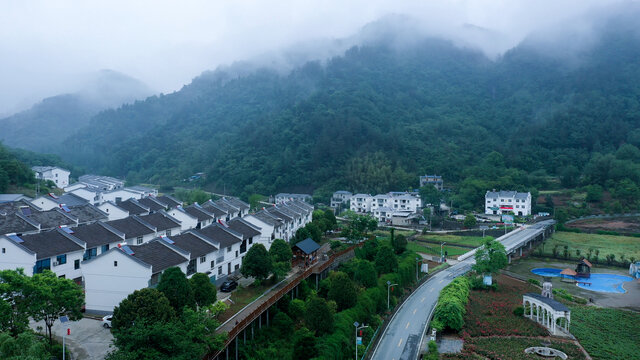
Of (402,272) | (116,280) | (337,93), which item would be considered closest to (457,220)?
(402,272)

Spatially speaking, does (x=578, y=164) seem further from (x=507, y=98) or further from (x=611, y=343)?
(x=611, y=343)

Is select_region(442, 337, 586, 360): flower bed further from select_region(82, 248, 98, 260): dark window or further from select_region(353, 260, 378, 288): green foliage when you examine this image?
select_region(82, 248, 98, 260): dark window

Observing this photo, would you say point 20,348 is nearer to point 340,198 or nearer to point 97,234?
point 97,234

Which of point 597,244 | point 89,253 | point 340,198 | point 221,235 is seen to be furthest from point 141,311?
point 340,198

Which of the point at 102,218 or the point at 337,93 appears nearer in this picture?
the point at 102,218

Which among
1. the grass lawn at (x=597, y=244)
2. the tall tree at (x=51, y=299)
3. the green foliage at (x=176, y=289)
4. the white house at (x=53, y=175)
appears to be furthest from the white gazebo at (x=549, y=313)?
the white house at (x=53, y=175)

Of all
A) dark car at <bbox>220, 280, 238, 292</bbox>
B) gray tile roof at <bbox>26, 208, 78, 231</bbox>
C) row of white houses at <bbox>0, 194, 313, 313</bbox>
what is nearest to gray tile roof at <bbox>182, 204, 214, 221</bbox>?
row of white houses at <bbox>0, 194, 313, 313</bbox>

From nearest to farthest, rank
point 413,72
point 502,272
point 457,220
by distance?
point 502,272, point 457,220, point 413,72
